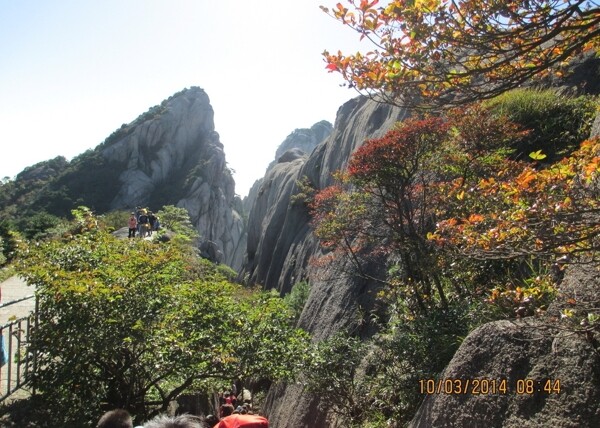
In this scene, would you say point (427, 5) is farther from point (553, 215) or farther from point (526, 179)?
point (553, 215)

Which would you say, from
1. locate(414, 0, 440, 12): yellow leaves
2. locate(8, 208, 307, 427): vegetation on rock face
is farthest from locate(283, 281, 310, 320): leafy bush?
locate(414, 0, 440, 12): yellow leaves

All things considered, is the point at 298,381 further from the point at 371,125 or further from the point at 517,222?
the point at 371,125

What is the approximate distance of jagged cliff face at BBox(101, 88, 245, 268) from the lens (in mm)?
→ 59406

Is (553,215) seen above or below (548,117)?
below

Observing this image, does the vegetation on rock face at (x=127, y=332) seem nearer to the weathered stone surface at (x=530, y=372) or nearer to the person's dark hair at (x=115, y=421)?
the person's dark hair at (x=115, y=421)

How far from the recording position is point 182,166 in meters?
65.4

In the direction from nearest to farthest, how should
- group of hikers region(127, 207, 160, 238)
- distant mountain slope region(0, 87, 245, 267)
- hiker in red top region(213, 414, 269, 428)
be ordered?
1. hiker in red top region(213, 414, 269, 428)
2. group of hikers region(127, 207, 160, 238)
3. distant mountain slope region(0, 87, 245, 267)

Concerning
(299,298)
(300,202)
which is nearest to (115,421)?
(299,298)

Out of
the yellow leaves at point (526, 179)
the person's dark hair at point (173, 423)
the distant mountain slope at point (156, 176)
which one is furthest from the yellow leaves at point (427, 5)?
the distant mountain slope at point (156, 176)

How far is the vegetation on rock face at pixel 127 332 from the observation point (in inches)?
222

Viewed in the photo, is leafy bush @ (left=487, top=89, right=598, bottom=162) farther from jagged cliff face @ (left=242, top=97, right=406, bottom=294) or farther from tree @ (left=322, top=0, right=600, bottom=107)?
tree @ (left=322, top=0, right=600, bottom=107)
